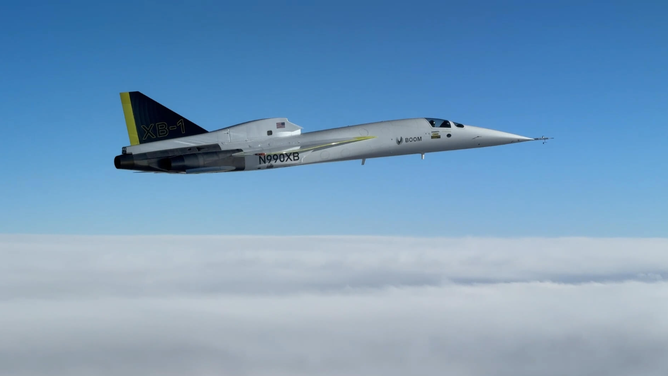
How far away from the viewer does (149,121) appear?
2905 centimetres

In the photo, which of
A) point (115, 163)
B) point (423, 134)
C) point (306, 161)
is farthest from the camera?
point (423, 134)

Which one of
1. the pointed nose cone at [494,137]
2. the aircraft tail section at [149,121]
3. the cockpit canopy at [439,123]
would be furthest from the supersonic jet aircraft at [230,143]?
the pointed nose cone at [494,137]

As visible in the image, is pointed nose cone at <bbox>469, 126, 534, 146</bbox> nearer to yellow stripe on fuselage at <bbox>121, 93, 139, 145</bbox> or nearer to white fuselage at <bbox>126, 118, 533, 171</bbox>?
white fuselage at <bbox>126, 118, 533, 171</bbox>

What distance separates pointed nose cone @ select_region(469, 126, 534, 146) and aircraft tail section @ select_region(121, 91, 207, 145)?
17.7 m

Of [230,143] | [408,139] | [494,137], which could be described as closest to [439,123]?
[408,139]

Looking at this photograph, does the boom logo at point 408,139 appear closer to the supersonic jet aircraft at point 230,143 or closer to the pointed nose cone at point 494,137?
the supersonic jet aircraft at point 230,143

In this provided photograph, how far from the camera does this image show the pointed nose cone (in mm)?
34062

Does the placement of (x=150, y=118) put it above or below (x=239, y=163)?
above

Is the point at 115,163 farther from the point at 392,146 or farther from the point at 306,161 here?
the point at 392,146

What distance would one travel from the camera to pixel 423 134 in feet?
107

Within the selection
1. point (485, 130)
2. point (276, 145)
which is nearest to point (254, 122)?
point (276, 145)

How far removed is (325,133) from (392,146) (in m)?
4.25

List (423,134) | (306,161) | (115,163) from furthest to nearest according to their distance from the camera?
(423,134) → (306,161) → (115,163)

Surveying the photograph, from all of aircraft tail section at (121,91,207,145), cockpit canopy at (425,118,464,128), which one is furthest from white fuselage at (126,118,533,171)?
aircraft tail section at (121,91,207,145)
